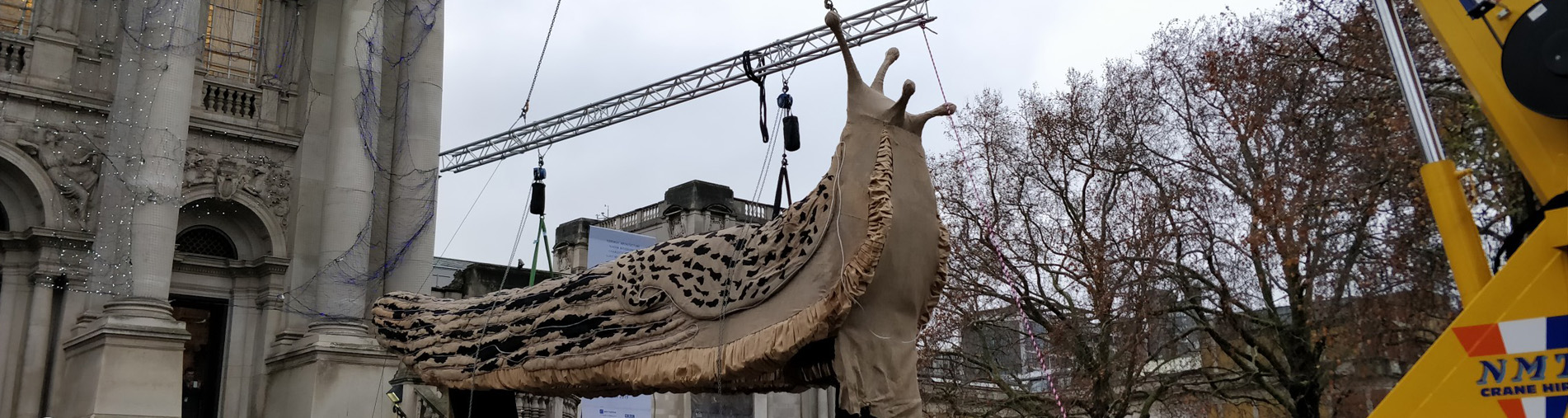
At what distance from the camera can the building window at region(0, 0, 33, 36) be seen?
622 inches

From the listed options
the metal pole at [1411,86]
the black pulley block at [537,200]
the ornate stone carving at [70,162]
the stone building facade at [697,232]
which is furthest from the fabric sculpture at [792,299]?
the stone building facade at [697,232]

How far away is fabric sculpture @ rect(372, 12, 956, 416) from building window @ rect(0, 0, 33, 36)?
12028 mm

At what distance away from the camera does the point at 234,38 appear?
18.0 m

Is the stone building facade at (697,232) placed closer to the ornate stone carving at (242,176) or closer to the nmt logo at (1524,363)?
the ornate stone carving at (242,176)

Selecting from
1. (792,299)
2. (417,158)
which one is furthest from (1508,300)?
(417,158)

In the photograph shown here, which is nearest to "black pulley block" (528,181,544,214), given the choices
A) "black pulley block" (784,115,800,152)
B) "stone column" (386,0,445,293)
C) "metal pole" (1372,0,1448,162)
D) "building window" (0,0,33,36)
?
"stone column" (386,0,445,293)

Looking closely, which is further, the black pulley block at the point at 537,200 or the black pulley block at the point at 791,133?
the black pulley block at the point at 537,200

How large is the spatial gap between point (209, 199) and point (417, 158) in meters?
2.99

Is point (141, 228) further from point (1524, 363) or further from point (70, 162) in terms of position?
point (1524, 363)

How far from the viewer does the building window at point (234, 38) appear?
1778 centimetres

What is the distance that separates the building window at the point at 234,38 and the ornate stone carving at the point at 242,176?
1417 mm

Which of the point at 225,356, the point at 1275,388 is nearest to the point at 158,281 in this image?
the point at 225,356

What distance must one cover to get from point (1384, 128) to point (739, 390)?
38.7ft

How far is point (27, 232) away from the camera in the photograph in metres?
15.4
